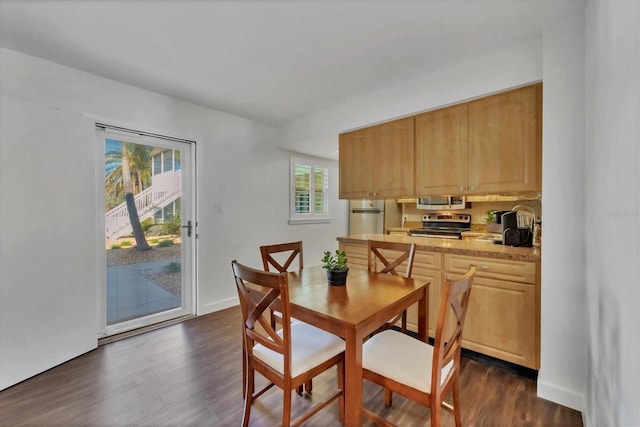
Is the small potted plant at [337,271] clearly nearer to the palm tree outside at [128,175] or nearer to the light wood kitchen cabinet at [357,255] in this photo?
the light wood kitchen cabinet at [357,255]

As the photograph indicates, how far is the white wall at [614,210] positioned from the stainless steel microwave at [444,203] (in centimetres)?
278

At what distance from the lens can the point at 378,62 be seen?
2361 millimetres

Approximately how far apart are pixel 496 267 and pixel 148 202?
326 centimetres

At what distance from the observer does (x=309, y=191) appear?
4609mm

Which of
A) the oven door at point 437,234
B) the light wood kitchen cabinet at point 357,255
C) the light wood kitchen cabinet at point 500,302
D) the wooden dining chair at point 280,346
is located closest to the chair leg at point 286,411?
the wooden dining chair at point 280,346

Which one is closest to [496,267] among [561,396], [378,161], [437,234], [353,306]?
[561,396]

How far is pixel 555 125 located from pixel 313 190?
129 inches

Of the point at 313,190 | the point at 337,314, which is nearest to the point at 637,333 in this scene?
the point at 337,314

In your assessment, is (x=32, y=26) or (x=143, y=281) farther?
(x=143, y=281)

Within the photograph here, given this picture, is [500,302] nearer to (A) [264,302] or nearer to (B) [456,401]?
(B) [456,401]

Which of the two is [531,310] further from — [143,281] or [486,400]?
[143,281]

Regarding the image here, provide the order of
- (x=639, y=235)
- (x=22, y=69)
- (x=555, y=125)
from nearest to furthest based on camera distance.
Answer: (x=639, y=235), (x=555, y=125), (x=22, y=69)

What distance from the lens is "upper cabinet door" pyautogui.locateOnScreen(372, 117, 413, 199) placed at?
9.48 feet

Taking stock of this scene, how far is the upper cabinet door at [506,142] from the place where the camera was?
2156mm
